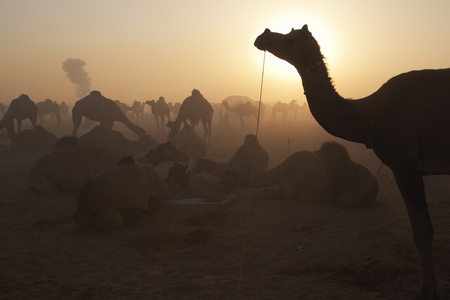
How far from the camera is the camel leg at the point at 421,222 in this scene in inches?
165

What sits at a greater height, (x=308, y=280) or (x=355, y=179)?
(x=355, y=179)

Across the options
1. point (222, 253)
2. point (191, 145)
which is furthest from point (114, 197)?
point (191, 145)

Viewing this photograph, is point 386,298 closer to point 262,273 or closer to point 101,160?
point 262,273

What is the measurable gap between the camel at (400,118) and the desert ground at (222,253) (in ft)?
3.36

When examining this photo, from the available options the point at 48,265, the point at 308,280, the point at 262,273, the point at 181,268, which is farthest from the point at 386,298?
the point at 48,265

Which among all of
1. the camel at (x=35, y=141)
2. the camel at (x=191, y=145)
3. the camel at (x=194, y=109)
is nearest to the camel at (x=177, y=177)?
the camel at (x=191, y=145)

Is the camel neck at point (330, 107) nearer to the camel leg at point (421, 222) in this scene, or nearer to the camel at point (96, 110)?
the camel leg at point (421, 222)

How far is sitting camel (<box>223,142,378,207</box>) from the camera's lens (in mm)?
8703

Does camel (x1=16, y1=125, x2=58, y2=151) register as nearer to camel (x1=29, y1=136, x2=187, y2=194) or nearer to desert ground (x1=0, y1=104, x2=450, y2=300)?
camel (x1=29, y1=136, x2=187, y2=194)

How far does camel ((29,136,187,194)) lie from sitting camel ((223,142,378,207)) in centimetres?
357

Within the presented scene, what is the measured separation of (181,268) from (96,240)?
1.89 meters

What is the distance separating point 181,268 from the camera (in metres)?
5.28

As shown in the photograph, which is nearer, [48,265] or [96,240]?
[48,265]

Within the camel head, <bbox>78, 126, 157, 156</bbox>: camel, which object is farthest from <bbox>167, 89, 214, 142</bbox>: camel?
the camel head
